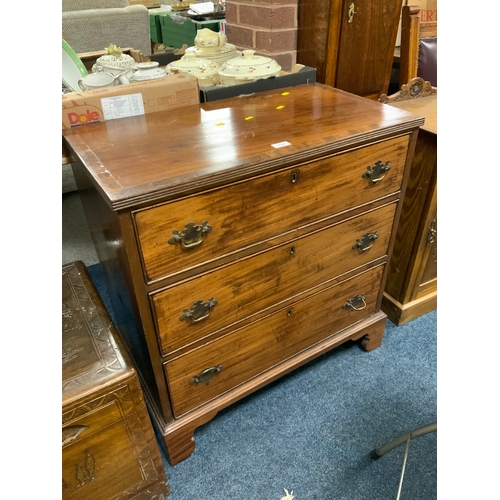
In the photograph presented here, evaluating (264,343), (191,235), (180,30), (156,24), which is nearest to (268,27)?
(191,235)

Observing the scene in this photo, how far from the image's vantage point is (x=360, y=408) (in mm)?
1352

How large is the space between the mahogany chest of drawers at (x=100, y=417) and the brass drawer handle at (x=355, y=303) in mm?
691

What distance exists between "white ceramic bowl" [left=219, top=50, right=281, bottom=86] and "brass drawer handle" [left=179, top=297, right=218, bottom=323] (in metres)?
0.67

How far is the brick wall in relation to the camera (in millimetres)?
1370

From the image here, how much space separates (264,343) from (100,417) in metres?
0.48

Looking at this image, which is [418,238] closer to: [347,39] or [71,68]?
[347,39]

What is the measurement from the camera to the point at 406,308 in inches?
63.6

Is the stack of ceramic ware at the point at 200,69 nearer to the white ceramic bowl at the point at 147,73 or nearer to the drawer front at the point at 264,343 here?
the white ceramic bowl at the point at 147,73

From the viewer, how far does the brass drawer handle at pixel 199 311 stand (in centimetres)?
96

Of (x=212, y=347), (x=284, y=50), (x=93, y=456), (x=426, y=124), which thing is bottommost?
(x=93, y=456)

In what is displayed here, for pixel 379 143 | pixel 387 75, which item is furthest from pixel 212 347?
pixel 387 75

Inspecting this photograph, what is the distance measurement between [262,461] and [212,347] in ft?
1.36

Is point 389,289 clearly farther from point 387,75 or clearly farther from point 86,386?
point 86,386

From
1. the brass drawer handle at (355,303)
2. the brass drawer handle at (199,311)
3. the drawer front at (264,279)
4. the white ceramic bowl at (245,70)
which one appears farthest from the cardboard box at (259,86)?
the brass drawer handle at (355,303)
